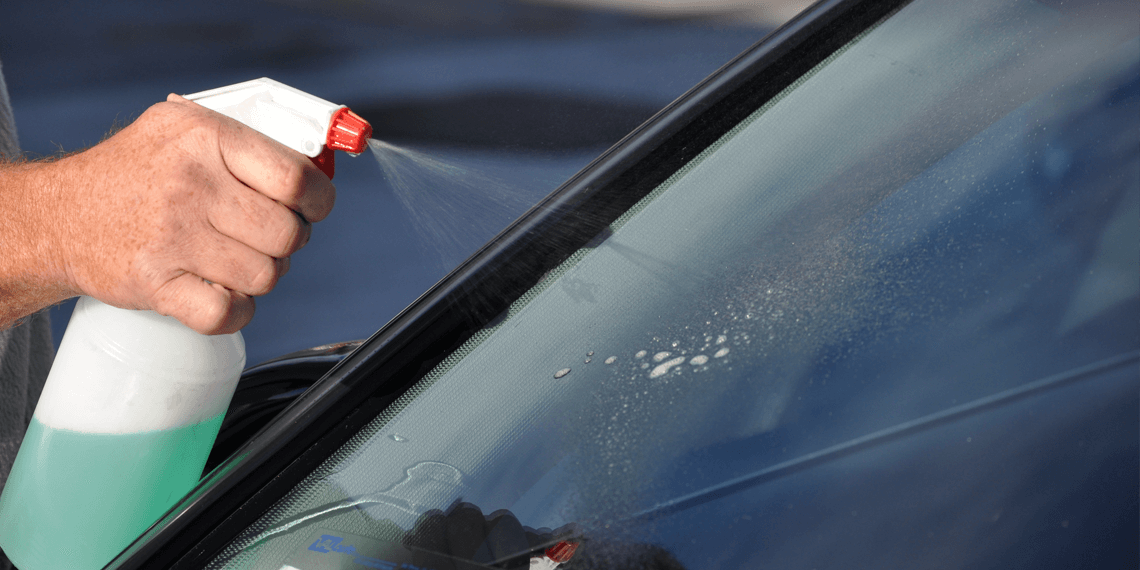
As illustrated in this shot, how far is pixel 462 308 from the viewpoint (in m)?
0.57

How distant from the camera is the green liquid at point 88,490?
2.36ft

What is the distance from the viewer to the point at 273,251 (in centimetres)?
65

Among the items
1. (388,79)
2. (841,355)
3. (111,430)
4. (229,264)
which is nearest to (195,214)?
(229,264)

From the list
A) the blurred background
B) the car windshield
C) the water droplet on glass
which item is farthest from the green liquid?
the blurred background

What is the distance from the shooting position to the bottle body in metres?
0.70

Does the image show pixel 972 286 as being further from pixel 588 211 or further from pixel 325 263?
pixel 325 263

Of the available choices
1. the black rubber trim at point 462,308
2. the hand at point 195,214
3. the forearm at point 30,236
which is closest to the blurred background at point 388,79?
the forearm at point 30,236

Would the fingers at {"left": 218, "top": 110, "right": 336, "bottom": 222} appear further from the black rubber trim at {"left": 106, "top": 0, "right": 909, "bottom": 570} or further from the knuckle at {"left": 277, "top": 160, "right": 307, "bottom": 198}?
the black rubber trim at {"left": 106, "top": 0, "right": 909, "bottom": 570}

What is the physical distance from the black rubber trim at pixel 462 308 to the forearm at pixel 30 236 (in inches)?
14.3

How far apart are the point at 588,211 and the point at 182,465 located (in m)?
0.54

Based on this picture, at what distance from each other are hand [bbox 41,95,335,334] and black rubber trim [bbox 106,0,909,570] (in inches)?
5.9

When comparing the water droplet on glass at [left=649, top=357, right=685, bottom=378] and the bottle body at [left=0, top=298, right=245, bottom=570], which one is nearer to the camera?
the water droplet on glass at [left=649, top=357, right=685, bottom=378]

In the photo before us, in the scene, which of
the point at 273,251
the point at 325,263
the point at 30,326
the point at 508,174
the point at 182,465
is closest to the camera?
the point at 273,251

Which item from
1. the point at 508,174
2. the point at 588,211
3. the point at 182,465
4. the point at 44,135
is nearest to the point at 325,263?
the point at 508,174
